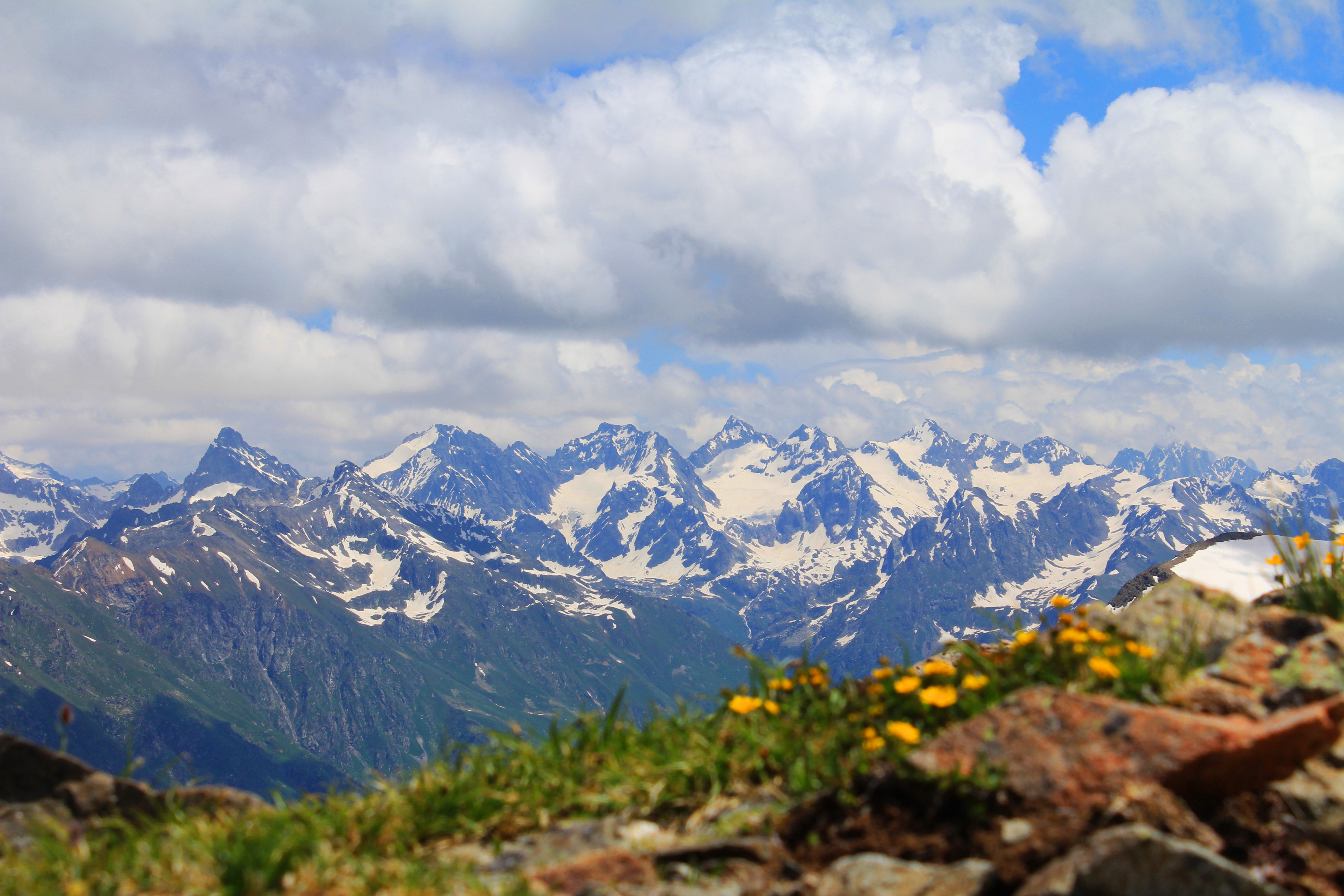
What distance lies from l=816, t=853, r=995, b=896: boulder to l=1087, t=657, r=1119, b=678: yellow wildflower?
1.81m

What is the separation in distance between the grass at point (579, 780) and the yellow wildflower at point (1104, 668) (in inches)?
0.8

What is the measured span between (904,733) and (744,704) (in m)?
1.79

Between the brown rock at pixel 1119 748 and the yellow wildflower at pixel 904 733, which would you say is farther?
the yellow wildflower at pixel 904 733

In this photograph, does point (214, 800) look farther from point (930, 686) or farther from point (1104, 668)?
point (1104, 668)

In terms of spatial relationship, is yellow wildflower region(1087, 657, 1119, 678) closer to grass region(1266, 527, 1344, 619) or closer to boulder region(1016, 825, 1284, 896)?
boulder region(1016, 825, 1284, 896)

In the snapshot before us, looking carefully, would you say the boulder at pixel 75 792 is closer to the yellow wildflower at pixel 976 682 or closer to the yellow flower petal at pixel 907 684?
the yellow flower petal at pixel 907 684

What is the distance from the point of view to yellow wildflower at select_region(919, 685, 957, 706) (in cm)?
731

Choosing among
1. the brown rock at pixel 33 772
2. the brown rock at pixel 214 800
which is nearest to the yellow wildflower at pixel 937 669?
the brown rock at pixel 214 800

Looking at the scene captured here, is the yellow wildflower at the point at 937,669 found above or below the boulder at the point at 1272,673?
below

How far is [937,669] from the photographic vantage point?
340 inches

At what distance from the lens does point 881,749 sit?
7375 mm

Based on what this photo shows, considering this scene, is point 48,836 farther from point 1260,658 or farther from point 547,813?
point 1260,658

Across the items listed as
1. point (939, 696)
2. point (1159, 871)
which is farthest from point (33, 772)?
point (1159, 871)

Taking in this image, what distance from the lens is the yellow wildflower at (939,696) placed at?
731 cm
